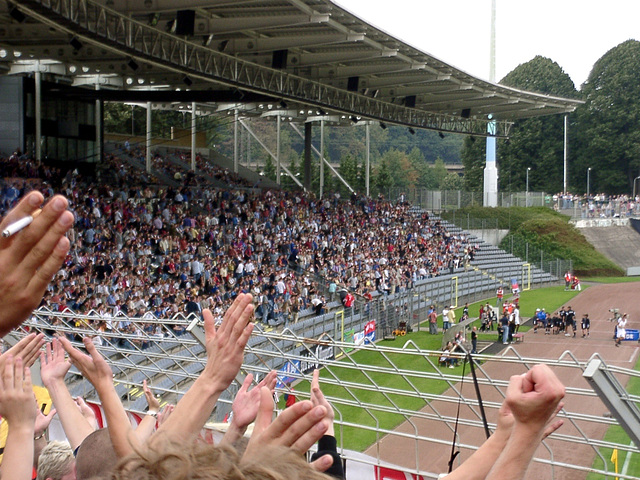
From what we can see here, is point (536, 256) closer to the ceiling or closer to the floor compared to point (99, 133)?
closer to the floor

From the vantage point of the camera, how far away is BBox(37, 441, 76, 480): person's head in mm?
3039

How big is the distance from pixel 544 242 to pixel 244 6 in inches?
1341

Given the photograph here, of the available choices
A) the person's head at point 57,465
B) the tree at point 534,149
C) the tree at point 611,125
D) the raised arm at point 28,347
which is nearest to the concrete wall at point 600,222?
the tree at point 611,125

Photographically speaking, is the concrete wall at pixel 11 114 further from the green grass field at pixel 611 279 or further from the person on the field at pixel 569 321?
the green grass field at pixel 611 279

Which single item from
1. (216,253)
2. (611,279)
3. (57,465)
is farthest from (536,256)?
(57,465)

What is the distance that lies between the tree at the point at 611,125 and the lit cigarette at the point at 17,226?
69.1m

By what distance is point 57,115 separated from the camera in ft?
91.2

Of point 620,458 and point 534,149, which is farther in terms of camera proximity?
point 534,149

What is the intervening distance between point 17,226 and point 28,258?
117 mm

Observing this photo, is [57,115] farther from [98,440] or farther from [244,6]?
[98,440]

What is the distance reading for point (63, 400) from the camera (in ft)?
11.6

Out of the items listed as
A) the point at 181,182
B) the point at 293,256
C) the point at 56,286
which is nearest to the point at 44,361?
the point at 56,286

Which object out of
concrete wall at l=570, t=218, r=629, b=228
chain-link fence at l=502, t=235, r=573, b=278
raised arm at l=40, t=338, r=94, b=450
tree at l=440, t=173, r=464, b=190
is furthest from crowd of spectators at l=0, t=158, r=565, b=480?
tree at l=440, t=173, r=464, b=190

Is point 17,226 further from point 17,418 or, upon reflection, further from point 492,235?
point 492,235
